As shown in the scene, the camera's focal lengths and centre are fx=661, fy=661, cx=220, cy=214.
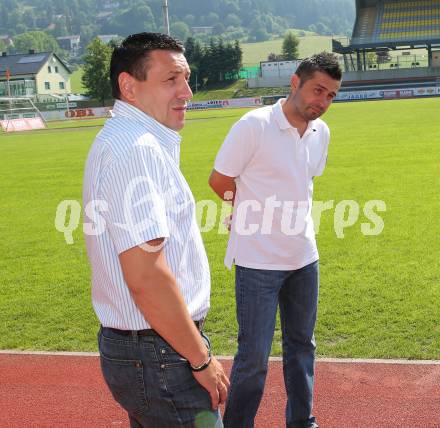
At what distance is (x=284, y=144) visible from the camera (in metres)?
3.62

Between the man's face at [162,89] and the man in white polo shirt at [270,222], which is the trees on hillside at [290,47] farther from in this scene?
the man's face at [162,89]

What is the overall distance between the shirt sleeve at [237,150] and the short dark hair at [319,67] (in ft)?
1.37

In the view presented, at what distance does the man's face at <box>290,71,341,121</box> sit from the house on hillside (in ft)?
295

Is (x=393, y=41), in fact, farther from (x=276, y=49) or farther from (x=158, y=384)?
(x=276, y=49)

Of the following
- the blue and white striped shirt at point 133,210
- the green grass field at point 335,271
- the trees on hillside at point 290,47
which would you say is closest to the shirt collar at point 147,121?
the blue and white striped shirt at point 133,210

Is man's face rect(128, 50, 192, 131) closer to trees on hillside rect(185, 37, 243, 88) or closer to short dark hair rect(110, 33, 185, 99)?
short dark hair rect(110, 33, 185, 99)

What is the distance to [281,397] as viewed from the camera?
4559mm

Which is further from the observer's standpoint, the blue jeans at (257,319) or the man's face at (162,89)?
the blue jeans at (257,319)

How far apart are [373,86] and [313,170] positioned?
6740cm

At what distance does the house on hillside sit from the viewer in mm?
90250

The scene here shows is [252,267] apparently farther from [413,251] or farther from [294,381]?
[413,251]

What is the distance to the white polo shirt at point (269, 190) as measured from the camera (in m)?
3.60

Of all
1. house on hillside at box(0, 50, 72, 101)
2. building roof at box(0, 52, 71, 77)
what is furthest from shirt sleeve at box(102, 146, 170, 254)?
building roof at box(0, 52, 71, 77)

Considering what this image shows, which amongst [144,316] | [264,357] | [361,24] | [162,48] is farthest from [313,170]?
[361,24]
